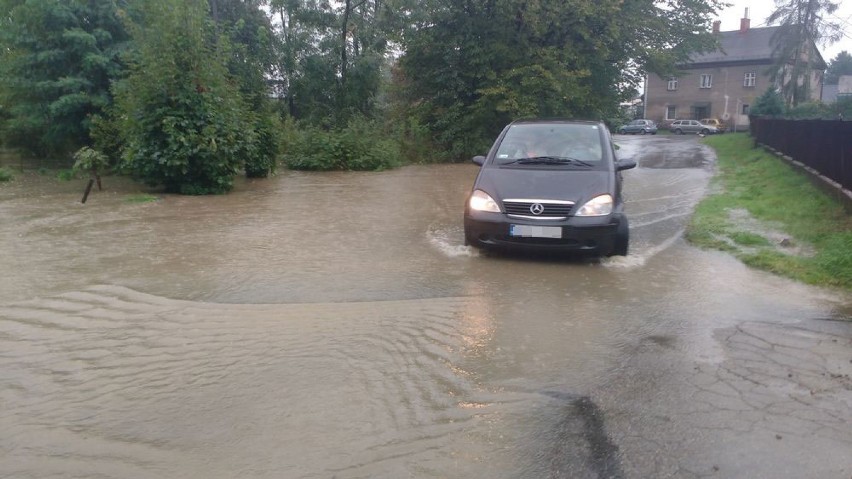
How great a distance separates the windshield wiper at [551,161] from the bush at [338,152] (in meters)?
→ 12.2

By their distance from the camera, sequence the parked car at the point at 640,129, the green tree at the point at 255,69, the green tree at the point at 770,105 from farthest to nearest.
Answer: the parked car at the point at 640,129
the green tree at the point at 770,105
the green tree at the point at 255,69

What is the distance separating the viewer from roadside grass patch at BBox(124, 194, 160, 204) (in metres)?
12.3

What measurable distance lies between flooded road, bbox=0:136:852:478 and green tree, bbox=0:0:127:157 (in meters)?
9.29

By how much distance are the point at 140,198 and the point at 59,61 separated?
7011mm

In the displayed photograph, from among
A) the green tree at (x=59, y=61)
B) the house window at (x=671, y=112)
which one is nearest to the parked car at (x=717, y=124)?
the house window at (x=671, y=112)

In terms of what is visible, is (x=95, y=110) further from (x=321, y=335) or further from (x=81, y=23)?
(x=321, y=335)

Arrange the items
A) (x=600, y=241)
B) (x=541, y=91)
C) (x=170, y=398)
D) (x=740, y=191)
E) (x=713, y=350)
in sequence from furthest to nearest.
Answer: (x=541, y=91), (x=740, y=191), (x=600, y=241), (x=713, y=350), (x=170, y=398)

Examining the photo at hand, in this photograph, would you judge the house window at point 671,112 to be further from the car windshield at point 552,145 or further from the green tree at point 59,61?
the car windshield at point 552,145

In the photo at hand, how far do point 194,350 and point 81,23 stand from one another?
15.5 m

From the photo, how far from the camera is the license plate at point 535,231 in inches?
283

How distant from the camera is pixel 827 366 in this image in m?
4.57

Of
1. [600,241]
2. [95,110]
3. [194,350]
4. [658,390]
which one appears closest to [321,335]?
[194,350]

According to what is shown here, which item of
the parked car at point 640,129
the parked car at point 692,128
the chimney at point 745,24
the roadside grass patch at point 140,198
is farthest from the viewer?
the chimney at point 745,24

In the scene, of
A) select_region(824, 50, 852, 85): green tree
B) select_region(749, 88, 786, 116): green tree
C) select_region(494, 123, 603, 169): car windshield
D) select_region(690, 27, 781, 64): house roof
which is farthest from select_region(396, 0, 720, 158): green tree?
select_region(824, 50, 852, 85): green tree
